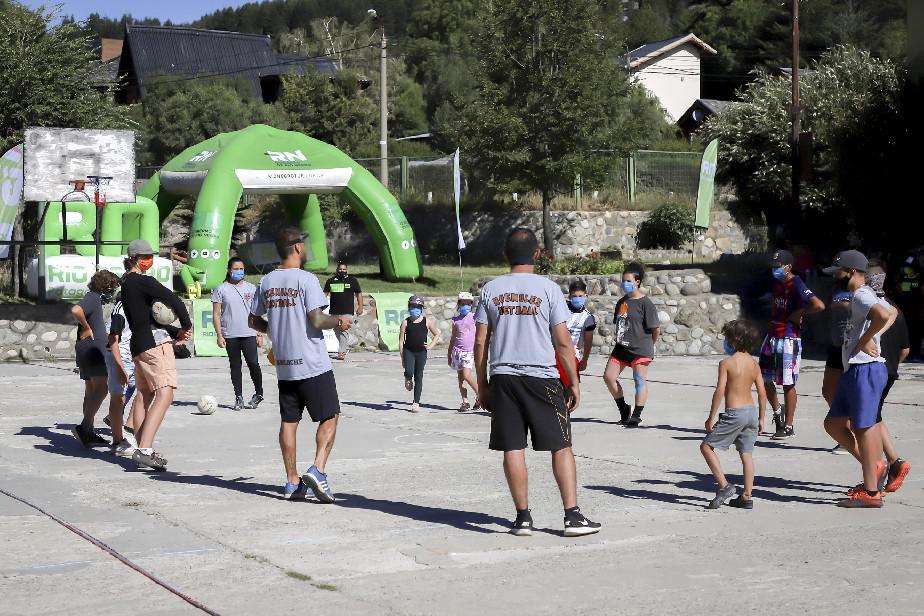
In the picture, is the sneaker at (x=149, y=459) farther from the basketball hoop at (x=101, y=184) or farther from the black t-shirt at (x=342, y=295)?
the basketball hoop at (x=101, y=184)

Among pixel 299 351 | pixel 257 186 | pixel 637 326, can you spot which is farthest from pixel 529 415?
pixel 257 186

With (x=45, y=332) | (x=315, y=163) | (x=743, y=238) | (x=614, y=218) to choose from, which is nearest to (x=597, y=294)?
(x=315, y=163)

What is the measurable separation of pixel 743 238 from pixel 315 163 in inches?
594

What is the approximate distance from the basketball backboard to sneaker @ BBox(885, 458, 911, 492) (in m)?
15.8

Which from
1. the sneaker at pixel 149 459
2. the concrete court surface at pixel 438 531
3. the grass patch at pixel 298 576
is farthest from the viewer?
the sneaker at pixel 149 459

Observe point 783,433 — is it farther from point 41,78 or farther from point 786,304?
point 41,78

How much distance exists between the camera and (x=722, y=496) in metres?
8.09

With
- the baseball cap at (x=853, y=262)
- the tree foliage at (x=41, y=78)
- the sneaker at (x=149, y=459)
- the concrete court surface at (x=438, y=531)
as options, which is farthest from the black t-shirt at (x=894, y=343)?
the tree foliage at (x=41, y=78)

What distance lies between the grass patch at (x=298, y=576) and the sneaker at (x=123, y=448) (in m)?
4.17

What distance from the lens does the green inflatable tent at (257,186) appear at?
2533 centimetres

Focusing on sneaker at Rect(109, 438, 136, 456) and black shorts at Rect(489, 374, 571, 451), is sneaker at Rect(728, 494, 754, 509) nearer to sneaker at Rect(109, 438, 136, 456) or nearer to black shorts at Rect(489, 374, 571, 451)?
black shorts at Rect(489, 374, 571, 451)

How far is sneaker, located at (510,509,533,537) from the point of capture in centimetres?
716

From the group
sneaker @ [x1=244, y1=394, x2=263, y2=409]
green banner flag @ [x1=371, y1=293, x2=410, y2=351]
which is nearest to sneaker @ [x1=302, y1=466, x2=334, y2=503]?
sneaker @ [x1=244, y1=394, x2=263, y2=409]

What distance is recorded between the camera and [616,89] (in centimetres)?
3262
